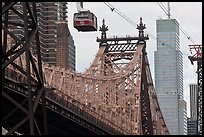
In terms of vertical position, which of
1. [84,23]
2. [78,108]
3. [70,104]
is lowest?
[78,108]

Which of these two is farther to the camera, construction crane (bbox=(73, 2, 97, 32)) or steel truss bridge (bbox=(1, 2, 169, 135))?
construction crane (bbox=(73, 2, 97, 32))

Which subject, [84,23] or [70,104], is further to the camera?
[70,104]

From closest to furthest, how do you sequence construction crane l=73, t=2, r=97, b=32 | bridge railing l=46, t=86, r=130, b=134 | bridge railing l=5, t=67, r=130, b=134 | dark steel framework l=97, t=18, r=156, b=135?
bridge railing l=5, t=67, r=130, b=134 < bridge railing l=46, t=86, r=130, b=134 < construction crane l=73, t=2, r=97, b=32 < dark steel framework l=97, t=18, r=156, b=135

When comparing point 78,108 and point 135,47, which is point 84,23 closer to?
point 78,108

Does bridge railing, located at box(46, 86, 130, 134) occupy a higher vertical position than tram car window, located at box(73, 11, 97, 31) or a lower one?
lower

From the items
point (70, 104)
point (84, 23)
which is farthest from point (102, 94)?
point (84, 23)

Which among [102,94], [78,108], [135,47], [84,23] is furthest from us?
[135,47]

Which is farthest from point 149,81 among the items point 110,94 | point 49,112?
point 49,112

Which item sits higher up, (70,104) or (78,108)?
(70,104)

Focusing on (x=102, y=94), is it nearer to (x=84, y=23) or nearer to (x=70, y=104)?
(x=70, y=104)

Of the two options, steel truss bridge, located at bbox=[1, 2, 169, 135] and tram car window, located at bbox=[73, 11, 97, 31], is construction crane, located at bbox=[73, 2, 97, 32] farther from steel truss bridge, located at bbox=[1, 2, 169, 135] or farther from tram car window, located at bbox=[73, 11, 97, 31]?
steel truss bridge, located at bbox=[1, 2, 169, 135]

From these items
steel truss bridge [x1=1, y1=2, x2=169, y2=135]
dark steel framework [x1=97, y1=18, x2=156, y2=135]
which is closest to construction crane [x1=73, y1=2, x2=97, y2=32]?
steel truss bridge [x1=1, y1=2, x2=169, y2=135]

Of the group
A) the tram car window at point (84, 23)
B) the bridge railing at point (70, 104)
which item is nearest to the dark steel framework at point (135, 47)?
the bridge railing at point (70, 104)

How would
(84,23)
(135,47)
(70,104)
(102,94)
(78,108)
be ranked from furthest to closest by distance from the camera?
(135,47) → (102,94) → (78,108) → (70,104) → (84,23)
